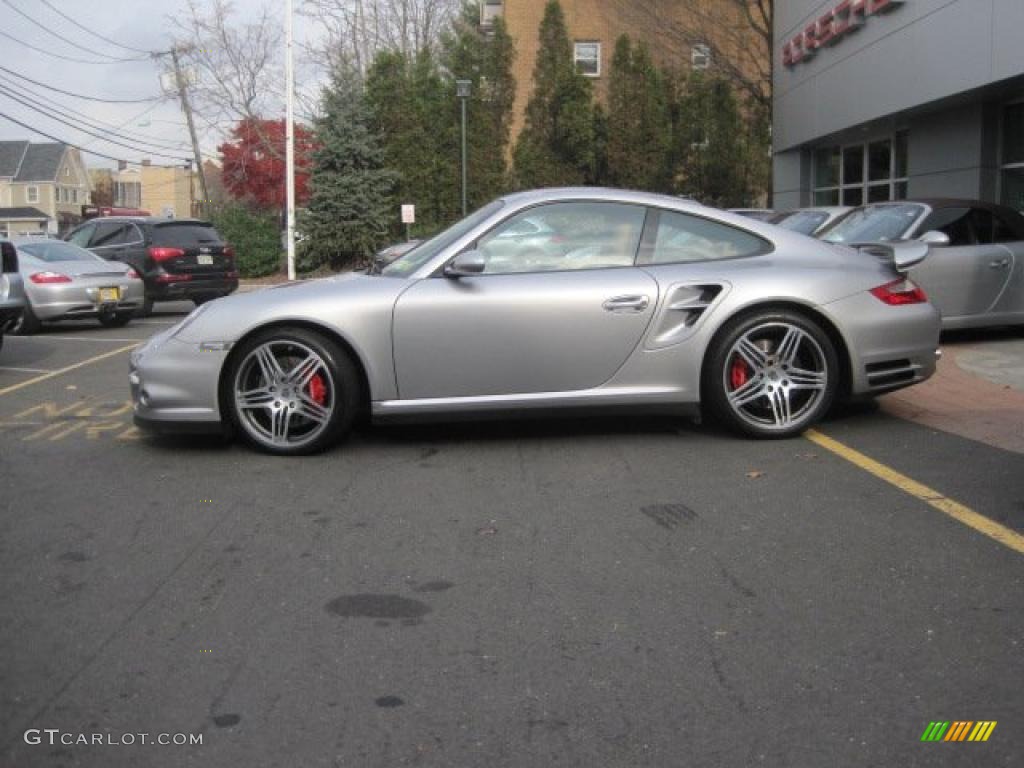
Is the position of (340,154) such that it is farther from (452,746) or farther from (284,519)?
(452,746)

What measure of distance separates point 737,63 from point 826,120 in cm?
1114

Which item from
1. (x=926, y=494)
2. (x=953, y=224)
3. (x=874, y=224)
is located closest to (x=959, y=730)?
(x=926, y=494)

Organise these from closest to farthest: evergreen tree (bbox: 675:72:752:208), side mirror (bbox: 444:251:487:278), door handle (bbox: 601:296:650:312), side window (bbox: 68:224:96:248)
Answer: side mirror (bbox: 444:251:487:278)
door handle (bbox: 601:296:650:312)
side window (bbox: 68:224:96:248)
evergreen tree (bbox: 675:72:752:208)

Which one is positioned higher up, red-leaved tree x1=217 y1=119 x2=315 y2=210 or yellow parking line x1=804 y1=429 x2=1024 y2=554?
red-leaved tree x1=217 y1=119 x2=315 y2=210

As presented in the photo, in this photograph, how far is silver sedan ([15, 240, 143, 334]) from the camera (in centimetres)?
1395

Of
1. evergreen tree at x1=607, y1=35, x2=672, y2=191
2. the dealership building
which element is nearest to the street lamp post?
evergreen tree at x1=607, y1=35, x2=672, y2=191

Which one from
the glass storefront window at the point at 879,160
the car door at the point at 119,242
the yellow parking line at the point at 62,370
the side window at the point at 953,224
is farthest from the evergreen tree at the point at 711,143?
the yellow parking line at the point at 62,370

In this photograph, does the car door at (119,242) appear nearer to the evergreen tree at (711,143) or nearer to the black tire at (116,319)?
the black tire at (116,319)

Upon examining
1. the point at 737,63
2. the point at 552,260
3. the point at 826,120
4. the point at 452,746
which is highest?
the point at 737,63

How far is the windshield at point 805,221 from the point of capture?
12.0 meters

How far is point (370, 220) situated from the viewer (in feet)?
101

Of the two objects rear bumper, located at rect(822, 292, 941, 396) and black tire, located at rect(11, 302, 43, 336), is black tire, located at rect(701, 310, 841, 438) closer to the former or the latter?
rear bumper, located at rect(822, 292, 941, 396)

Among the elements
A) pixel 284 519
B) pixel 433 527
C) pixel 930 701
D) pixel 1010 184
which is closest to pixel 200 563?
pixel 284 519

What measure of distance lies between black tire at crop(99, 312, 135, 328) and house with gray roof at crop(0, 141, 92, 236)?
223 feet
